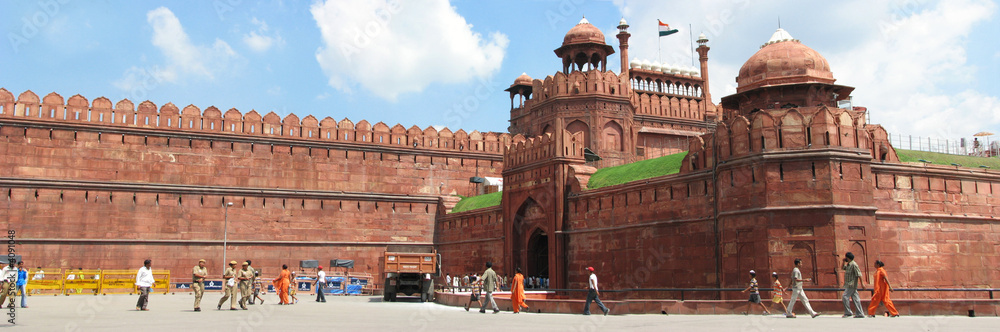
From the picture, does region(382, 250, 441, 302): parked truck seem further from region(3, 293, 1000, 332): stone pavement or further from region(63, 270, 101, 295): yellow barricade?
region(63, 270, 101, 295): yellow barricade

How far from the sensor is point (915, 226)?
21.0 metres

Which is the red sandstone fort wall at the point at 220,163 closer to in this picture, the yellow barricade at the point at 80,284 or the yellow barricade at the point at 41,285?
the yellow barricade at the point at 41,285

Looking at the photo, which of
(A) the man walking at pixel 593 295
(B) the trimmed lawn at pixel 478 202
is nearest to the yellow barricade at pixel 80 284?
(B) the trimmed lawn at pixel 478 202

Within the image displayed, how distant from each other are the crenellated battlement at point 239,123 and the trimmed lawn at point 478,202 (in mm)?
2493

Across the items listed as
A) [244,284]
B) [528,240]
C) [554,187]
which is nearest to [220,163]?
[528,240]

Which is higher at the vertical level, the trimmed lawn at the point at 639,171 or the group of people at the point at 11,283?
the trimmed lawn at the point at 639,171

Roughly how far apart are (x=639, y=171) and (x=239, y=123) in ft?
58.8

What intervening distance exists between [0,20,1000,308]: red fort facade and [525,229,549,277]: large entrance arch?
73 millimetres

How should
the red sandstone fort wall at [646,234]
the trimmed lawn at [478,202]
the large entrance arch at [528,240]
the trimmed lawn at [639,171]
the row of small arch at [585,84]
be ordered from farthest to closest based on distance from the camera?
the row of small arch at [585,84], the trimmed lawn at [478,202], the large entrance arch at [528,240], the trimmed lawn at [639,171], the red sandstone fort wall at [646,234]

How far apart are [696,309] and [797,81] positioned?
24.9 ft

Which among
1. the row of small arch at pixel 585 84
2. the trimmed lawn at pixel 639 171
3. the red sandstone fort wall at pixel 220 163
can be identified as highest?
the row of small arch at pixel 585 84

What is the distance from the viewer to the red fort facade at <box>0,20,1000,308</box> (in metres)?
19.8

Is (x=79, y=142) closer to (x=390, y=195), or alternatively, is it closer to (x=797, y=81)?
(x=390, y=195)

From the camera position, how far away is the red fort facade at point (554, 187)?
19.8 m
